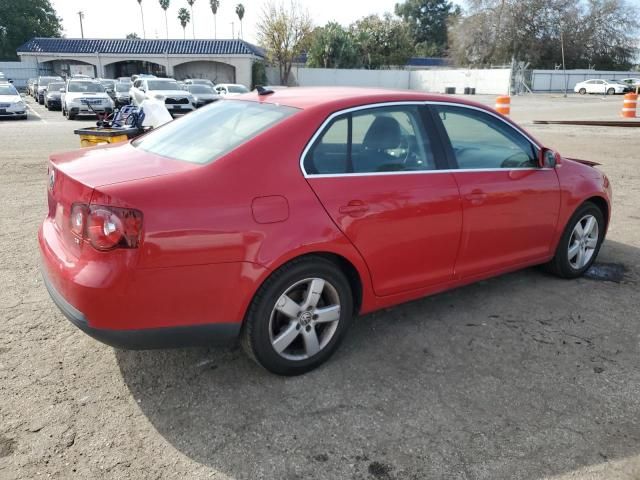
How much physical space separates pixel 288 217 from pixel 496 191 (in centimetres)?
177

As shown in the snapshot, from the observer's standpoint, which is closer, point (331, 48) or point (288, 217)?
point (288, 217)

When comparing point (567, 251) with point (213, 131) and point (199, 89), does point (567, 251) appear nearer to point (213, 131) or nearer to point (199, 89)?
point (213, 131)

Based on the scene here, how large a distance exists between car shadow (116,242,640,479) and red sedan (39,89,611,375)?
1.01ft

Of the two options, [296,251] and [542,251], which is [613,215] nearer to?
[542,251]

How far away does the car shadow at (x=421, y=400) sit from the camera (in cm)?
267

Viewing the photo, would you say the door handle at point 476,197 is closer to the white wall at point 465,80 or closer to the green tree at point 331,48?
the white wall at point 465,80

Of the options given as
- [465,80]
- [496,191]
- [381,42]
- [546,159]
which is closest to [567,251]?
[546,159]

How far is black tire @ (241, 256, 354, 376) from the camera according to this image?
3.04m

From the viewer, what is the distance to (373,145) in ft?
11.8

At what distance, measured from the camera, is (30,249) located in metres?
5.47

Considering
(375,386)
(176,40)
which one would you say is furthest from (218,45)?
(375,386)

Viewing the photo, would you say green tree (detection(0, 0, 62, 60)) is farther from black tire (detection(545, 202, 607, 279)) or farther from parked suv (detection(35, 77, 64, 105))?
black tire (detection(545, 202, 607, 279))

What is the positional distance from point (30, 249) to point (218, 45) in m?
50.0

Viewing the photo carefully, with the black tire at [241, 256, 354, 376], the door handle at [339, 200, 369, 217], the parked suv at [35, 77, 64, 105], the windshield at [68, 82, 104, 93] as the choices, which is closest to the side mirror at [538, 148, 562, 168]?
the door handle at [339, 200, 369, 217]
